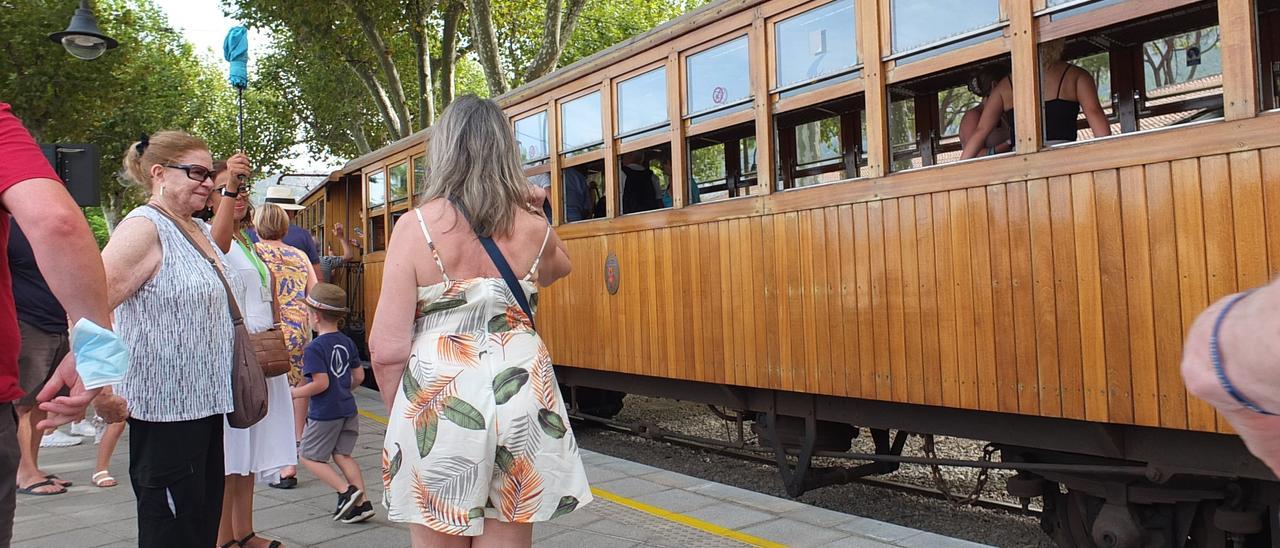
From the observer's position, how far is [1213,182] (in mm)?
3348

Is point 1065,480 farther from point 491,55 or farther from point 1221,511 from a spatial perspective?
point 491,55

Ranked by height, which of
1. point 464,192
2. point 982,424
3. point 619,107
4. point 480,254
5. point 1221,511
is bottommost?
point 1221,511

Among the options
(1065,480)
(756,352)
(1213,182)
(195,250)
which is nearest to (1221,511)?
(1065,480)

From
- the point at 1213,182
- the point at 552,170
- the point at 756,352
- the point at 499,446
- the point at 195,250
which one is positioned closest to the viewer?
the point at 499,446

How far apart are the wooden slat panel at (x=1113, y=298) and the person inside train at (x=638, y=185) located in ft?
10.6

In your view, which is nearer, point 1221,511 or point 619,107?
point 1221,511

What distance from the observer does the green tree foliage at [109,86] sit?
1767 centimetres

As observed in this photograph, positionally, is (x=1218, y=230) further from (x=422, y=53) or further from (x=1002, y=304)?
(x=422, y=53)

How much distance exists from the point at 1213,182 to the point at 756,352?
2681 millimetres

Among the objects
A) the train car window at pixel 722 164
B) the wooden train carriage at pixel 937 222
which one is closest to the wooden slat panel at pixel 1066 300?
the wooden train carriage at pixel 937 222

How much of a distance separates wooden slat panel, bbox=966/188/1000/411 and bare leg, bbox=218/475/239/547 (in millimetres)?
3262

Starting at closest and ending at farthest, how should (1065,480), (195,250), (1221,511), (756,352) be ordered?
1. (195,250)
2. (1221,511)
3. (1065,480)
4. (756,352)

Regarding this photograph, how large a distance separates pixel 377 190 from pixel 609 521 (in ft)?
23.4

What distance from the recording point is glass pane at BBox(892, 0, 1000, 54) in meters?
4.18
